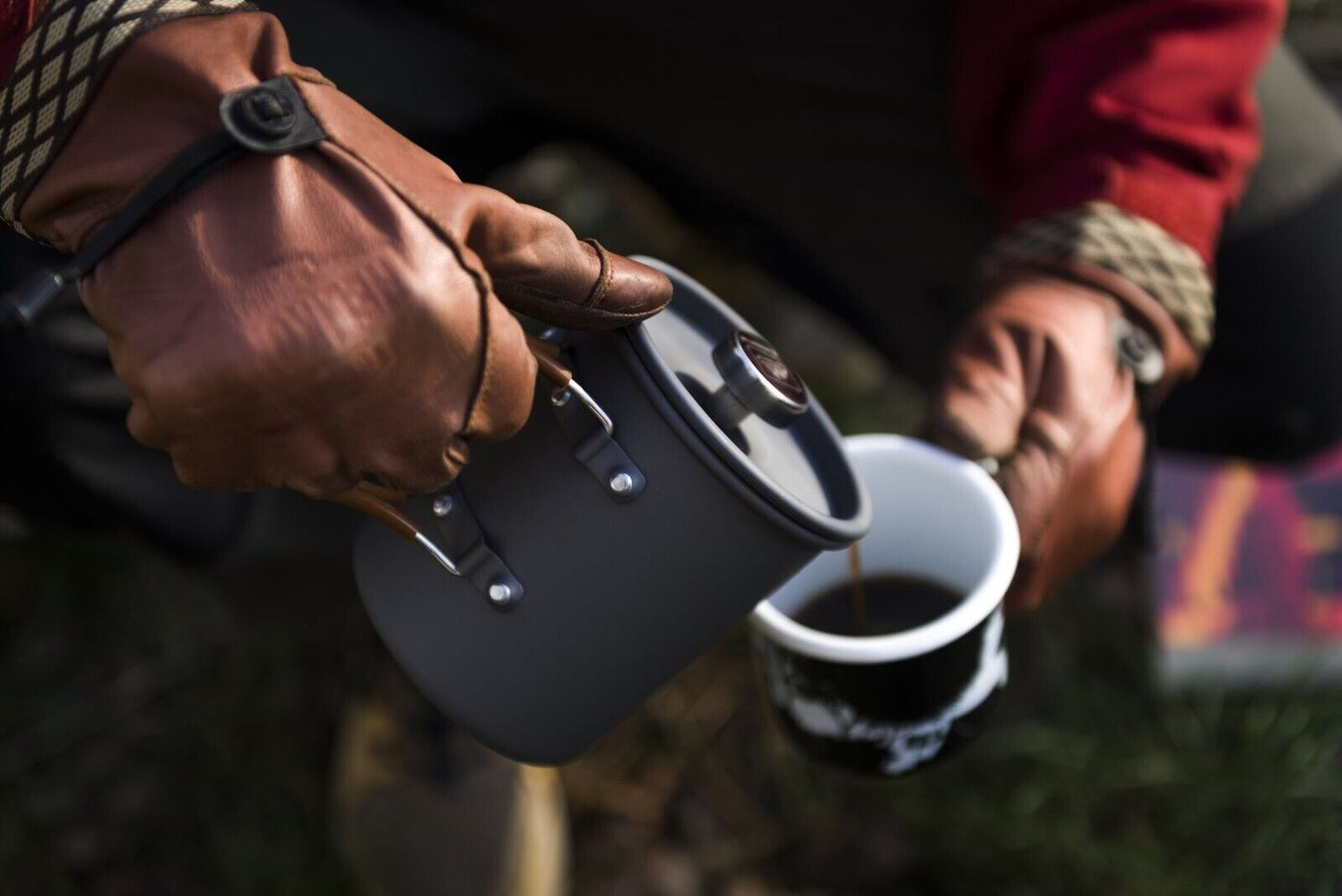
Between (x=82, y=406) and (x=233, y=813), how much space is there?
669 mm

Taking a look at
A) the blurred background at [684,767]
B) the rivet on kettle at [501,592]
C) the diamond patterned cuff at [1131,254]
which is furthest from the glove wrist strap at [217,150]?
the blurred background at [684,767]

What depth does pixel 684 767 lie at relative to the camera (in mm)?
1741

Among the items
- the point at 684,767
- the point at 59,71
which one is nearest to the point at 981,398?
the point at 59,71

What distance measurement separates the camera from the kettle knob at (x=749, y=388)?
0.77 metres

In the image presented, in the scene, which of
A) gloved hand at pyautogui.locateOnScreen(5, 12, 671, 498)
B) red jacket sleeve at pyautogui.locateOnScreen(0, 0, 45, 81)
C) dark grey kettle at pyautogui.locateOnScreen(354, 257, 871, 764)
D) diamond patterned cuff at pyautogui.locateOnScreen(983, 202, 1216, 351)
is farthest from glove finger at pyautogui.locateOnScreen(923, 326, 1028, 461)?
red jacket sleeve at pyautogui.locateOnScreen(0, 0, 45, 81)

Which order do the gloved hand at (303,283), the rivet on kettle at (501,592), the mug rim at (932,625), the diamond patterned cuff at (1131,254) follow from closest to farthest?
the gloved hand at (303,283) → the rivet on kettle at (501,592) → the mug rim at (932,625) → the diamond patterned cuff at (1131,254)

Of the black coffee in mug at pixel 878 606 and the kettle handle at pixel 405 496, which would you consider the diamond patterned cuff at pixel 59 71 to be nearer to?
the kettle handle at pixel 405 496

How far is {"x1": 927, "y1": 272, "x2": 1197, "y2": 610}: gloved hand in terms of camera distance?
106 cm

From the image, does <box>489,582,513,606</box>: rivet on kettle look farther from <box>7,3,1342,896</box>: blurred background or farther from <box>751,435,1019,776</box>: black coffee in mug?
Result: <box>7,3,1342,896</box>: blurred background

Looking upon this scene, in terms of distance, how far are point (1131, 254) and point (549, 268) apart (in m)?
0.69

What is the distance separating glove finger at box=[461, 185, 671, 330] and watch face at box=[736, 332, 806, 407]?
82 mm

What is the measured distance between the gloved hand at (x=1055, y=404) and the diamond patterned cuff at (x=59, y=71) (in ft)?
2.19

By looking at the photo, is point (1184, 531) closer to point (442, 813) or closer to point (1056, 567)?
point (1056, 567)

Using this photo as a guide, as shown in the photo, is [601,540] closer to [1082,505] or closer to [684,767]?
[1082,505]
